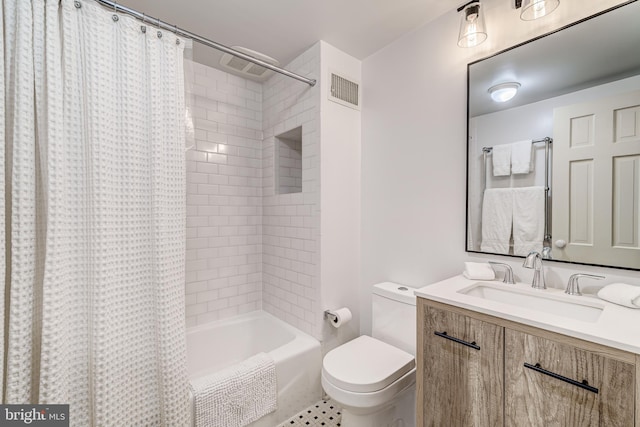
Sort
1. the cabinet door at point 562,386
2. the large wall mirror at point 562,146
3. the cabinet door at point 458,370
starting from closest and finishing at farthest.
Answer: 1. the cabinet door at point 562,386
2. the cabinet door at point 458,370
3. the large wall mirror at point 562,146

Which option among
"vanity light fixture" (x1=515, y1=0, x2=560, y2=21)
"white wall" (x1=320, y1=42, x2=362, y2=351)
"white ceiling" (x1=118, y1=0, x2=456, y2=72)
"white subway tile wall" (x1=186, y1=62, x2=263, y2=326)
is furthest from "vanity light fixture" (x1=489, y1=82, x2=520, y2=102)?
"white subway tile wall" (x1=186, y1=62, x2=263, y2=326)

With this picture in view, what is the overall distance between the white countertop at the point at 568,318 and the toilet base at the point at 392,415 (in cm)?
73

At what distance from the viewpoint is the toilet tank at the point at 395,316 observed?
159 cm

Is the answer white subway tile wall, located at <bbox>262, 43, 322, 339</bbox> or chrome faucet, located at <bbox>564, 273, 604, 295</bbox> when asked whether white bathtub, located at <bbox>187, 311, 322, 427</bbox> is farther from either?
chrome faucet, located at <bbox>564, 273, 604, 295</bbox>

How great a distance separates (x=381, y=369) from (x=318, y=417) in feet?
2.30

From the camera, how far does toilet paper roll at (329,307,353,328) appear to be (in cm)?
190

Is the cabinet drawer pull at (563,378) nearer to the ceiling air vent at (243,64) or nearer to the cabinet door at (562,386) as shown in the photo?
the cabinet door at (562,386)

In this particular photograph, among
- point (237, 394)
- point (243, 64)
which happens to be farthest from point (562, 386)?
point (243, 64)

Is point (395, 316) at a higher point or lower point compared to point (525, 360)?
lower

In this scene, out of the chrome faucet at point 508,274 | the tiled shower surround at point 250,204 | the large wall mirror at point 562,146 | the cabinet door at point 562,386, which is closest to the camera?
the cabinet door at point 562,386

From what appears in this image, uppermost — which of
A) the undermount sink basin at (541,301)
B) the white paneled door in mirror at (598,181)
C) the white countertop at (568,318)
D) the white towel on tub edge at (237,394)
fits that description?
the white paneled door in mirror at (598,181)

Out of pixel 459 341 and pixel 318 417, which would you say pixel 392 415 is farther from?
pixel 459 341

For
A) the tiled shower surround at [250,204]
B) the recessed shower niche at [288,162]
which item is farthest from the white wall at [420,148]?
the recessed shower niche at [288,162]
